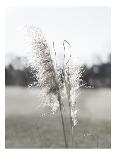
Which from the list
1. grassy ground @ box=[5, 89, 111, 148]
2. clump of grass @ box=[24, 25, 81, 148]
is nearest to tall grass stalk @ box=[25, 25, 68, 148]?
clump of grass @ box=[24, 25, 81, 148]

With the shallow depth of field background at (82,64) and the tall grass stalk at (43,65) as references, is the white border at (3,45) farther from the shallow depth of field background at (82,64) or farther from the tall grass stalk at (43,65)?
the tall grass stalk at (43,65)

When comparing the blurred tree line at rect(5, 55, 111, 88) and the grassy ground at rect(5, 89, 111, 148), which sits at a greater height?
the blurred tree line at rect(5, 55, 111, 88)

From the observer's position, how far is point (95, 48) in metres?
4.69

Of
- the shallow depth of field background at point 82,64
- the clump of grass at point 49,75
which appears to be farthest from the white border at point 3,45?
the clump of grass at point 49,75

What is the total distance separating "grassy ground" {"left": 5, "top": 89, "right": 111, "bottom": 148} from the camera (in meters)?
4.68

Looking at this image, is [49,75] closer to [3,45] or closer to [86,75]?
[86,75]

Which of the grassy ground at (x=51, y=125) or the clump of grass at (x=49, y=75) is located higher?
the clump of grass at (x=49, y=75)

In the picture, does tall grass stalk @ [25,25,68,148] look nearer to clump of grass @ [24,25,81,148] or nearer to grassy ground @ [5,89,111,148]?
clump of grass @ [24,25,81,148]

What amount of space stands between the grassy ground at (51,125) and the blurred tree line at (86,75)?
1.9 inches

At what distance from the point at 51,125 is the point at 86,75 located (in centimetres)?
36

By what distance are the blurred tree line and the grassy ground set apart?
0.05 m

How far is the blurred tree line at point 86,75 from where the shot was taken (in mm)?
4684

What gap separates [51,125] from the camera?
4.70 m
